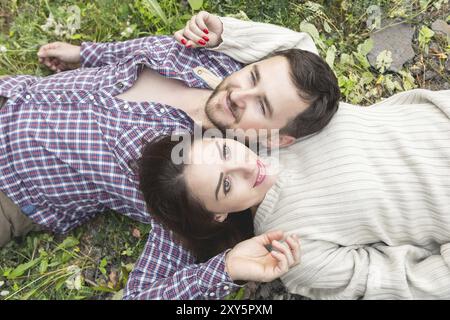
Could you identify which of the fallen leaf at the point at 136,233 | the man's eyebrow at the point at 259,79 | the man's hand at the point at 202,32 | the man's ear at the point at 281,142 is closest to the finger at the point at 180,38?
the man's hand at the point at 202,32

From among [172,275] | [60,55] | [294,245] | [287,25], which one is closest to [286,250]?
[294,245]

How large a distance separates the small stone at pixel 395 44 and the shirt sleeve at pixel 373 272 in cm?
148

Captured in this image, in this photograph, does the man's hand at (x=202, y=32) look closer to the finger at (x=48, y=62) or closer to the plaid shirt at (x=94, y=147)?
the plaid shirt at (x=94, y=147)

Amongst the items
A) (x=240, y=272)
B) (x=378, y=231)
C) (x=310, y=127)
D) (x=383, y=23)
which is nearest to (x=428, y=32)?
(x=383, y=23)

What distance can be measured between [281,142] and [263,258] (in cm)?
67

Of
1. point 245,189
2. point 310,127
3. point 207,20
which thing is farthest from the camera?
point 207,20

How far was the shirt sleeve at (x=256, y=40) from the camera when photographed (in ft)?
9.91

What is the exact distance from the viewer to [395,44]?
11.6ft

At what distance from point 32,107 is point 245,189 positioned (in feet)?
4.47

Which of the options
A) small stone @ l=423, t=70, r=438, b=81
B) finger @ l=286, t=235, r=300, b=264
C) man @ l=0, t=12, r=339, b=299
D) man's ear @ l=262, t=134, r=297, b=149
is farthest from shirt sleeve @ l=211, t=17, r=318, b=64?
finger @ l=286, t=235, r=300, b=264

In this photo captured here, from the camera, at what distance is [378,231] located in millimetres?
2576

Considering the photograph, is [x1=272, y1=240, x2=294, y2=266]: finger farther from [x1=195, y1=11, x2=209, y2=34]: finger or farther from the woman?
[x1=195, y1=11, x2=209, y2=34]: finger

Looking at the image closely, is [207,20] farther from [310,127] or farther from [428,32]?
[428,32]

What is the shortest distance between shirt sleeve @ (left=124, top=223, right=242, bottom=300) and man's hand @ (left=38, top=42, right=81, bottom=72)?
1.33 m
